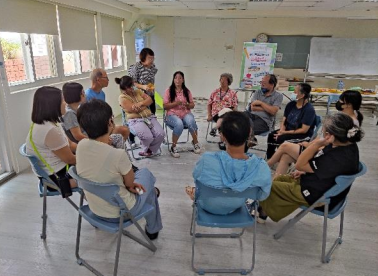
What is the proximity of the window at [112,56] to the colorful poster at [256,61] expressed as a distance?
2.74 metres

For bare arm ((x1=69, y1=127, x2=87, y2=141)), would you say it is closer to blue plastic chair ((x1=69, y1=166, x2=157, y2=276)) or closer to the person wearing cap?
blue plastic chair ((x1=69, y1=166, x2=157, y2=276))

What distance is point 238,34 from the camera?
718 cm

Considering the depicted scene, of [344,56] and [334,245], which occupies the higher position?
[344,56]

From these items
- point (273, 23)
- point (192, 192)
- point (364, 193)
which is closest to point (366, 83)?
point (273, 23)

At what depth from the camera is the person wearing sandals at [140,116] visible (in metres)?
3.53

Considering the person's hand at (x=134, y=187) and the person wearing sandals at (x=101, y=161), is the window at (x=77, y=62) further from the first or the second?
the person's hand at (x=134, y=187)

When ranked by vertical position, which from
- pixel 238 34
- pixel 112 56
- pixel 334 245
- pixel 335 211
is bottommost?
pixel 334 245

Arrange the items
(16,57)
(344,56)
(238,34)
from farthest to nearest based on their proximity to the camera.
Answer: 1. (238,34)
2. (344,56)
3. (16,57)

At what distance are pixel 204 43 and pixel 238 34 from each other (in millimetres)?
909

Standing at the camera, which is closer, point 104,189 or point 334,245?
point 104,189

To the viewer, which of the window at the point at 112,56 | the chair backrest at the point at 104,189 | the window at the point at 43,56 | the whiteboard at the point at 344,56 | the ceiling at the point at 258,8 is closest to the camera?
the chair backrest at the point at 104,189

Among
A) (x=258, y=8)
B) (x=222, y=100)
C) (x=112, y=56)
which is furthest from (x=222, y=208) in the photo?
Result: (x=258, y=8)

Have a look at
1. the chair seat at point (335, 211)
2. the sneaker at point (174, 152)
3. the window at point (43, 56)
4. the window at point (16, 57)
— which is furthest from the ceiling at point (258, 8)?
the chair seat at point (335, 211)

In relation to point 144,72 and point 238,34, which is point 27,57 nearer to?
point 144,72
